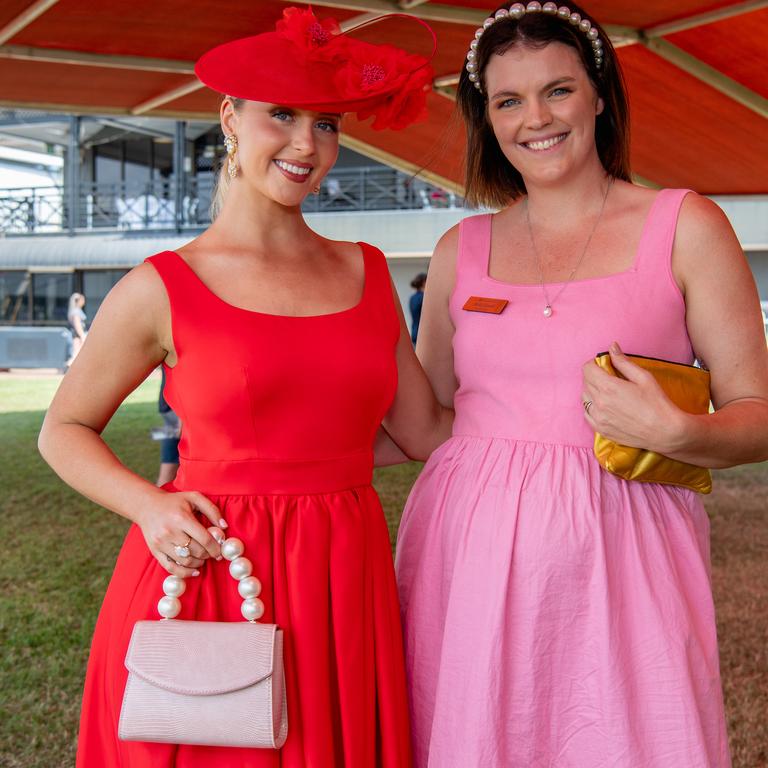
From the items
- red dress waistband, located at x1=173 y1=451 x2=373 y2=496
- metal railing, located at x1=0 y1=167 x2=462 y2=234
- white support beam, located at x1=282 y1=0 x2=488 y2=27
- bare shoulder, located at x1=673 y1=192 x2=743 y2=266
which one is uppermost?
white support beam, located at x1=282 y1=0 x2=488 y2=27

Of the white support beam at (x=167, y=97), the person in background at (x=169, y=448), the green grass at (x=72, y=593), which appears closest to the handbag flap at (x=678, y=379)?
the green grass at (x=72, y=593)

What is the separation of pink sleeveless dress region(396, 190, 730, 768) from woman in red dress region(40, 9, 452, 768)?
13 centimetres

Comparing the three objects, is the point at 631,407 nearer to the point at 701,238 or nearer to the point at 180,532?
the point at 701,238

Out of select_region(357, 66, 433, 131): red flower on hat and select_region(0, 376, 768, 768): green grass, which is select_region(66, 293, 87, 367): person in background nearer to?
select_region(0, 376, 768, 768): green grass

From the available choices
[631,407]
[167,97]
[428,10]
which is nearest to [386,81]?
[631,407]

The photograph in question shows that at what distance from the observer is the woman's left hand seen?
4.97 feet

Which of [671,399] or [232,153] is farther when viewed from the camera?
[232,153]

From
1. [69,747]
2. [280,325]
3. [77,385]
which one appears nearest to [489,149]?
[280,325]

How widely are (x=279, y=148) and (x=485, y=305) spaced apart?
49 cm

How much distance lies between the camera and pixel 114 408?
1672 millimetres

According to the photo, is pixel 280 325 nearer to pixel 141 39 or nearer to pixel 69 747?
pixel 69 747

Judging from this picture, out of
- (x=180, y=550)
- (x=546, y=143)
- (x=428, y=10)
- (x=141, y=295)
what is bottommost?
(x=180, y=550)

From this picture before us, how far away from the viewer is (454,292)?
1.92m

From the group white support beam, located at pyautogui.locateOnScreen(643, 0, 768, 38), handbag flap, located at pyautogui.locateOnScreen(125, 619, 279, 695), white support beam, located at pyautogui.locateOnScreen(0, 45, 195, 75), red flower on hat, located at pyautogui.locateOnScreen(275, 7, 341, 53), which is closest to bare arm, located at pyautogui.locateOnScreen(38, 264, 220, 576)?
handbag flap, located at pyautogui.locateOnScreen(125, 619, 279, 695)
